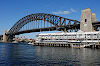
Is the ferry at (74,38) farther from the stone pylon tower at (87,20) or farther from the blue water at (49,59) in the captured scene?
the blue water at (49,59)

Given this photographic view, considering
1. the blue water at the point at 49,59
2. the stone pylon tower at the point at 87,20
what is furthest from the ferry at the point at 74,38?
the blue water at the point at 49,59

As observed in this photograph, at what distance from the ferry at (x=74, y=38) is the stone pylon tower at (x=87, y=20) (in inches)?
418

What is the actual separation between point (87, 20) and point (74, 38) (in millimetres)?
20815

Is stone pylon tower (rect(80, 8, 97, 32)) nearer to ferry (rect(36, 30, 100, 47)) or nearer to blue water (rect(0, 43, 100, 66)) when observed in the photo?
ferry (rect(36, 30, 100, 47))

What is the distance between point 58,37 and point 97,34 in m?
30.0

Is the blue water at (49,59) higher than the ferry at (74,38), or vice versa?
the ferry at (74,38)

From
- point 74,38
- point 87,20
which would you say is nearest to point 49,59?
point 74,38

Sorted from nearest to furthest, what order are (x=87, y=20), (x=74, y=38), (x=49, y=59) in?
(x=49, y=59)
(x=74, y=38)
(x=87, y=20)

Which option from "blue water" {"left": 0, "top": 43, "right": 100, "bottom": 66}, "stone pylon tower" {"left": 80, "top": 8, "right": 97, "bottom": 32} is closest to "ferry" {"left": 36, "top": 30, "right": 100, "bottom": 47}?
"stone pylon tower" {"left": 80, "top": 8, "right": 97, "bottom": 32}

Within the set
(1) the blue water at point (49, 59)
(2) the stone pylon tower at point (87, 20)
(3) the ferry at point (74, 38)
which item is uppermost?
(2) the stone pylon tower at point (87, 20)

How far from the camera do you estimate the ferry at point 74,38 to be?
10800 centimetres

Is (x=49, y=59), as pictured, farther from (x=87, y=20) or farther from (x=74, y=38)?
(x=87, y=20)

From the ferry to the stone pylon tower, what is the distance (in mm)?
10607

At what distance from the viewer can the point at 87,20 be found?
419 feet
